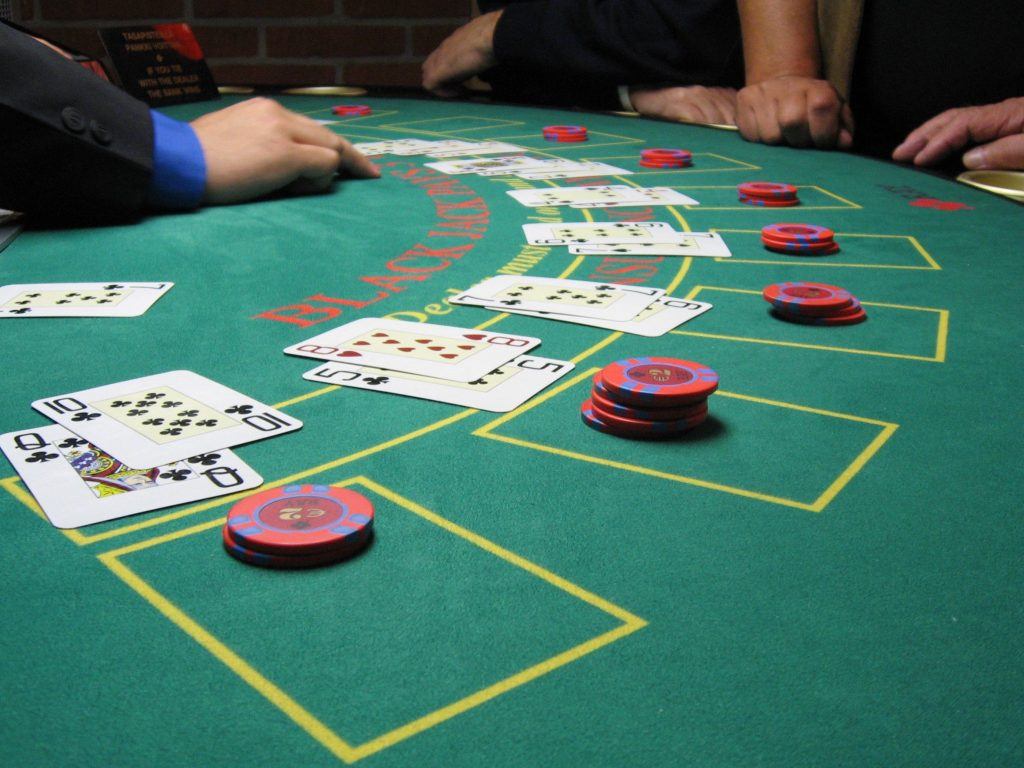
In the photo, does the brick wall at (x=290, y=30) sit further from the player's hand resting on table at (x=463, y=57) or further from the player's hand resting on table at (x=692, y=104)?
the player's hand resting on table at (x=692, y=104)

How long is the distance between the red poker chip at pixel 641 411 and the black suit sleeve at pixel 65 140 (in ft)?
4.63

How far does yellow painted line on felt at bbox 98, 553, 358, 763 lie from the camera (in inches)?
26.6

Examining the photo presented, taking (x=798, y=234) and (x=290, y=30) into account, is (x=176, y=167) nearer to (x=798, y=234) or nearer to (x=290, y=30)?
(x=798, y=234)

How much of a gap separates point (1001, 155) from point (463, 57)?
2481mm

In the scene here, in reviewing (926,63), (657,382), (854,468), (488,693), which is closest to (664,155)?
(926,63)

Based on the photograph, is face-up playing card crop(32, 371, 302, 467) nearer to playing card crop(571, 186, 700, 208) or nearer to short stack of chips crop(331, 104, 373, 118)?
playing card crop(571, 186, 700, 208)

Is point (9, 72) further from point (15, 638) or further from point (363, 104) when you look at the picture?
point (363, 104)

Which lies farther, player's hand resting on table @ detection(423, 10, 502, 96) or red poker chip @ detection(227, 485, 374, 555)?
player's hand resting on table @ detection(423, 10, 502, 96)

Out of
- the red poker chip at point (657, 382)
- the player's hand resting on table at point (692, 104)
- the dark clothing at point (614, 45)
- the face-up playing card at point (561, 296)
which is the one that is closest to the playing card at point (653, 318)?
the face-up playing card at point (561, 296)

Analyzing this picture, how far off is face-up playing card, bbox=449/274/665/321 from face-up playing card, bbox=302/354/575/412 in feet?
0.78

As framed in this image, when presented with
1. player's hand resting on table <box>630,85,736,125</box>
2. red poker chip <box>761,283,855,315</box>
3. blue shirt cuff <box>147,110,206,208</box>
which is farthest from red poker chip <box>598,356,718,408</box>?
player's hand resting on table <box>630,85,736,125</box>

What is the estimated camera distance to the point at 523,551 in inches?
36.1

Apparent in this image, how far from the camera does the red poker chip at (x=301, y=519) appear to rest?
2.87 ft

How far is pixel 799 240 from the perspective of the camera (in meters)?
2.00
